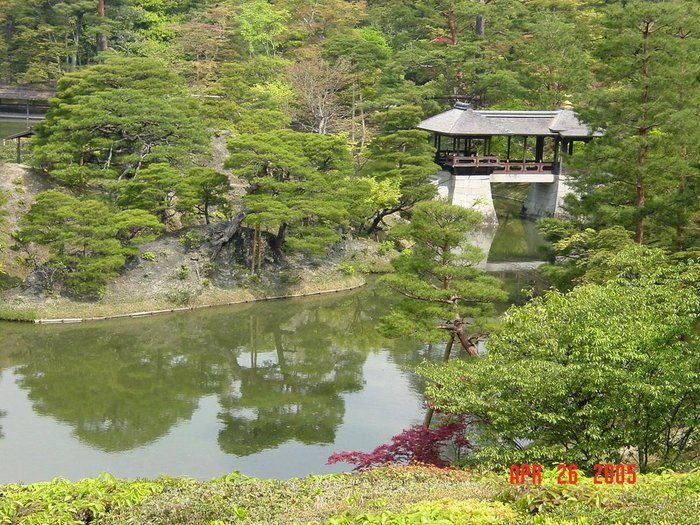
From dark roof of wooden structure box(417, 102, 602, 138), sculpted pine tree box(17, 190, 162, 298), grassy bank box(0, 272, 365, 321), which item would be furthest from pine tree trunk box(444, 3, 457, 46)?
sculpted pine tree box(17, 190, 162, 298)

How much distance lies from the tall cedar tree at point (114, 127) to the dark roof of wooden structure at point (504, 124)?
841cm

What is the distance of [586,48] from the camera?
132ft

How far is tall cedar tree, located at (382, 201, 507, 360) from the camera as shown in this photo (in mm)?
14508

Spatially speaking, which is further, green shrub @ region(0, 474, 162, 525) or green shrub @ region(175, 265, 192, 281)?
green shrub @ region(175, 265, 192, 281)

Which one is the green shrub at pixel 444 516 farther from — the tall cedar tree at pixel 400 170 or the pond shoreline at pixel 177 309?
the tall cedar tree at pixel 400 170

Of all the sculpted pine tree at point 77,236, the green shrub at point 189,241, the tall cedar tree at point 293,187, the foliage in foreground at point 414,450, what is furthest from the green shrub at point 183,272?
the foliage in foreground at point 414,450

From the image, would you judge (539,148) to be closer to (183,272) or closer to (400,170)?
(400,170)

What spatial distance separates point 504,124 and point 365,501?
78.0 ft

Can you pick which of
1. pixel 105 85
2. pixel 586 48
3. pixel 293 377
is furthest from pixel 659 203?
pixel 586 48

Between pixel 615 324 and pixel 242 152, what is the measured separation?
14.3 m

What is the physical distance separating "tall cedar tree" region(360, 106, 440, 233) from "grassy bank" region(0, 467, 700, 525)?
18.3 m

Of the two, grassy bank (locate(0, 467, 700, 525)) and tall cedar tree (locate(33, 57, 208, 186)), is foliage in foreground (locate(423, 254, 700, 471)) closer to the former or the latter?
grassy bank (locate(0, 467, 700, 525))

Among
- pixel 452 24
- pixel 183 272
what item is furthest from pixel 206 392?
pixel 452 24

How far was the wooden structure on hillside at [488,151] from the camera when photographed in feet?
98.2
